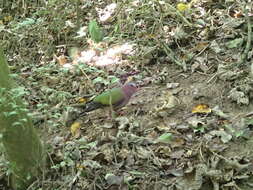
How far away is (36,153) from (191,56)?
67.6 inches

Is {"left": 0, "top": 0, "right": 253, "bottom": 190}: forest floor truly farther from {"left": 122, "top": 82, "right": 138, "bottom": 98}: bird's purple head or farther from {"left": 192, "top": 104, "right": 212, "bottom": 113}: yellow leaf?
{"left": 122, "top": 82, "right": 138, "bottom": 98}: bird's purple head

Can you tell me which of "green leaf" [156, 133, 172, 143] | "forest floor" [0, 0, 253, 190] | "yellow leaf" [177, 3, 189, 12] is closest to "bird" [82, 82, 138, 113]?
"forest floor" [0, 0, 253, 190]

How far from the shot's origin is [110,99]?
3.34 meters

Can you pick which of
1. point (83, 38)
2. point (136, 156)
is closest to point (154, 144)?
point (136, 156)

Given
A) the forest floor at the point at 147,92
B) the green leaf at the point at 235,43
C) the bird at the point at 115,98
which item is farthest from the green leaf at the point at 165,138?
the green leaf at the point at 235,43

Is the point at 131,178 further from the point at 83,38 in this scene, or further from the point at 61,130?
the point at 83,38

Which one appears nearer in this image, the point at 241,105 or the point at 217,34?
the point at 241,105

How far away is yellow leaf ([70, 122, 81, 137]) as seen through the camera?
3469 mm

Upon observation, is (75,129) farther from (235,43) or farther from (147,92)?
(235,43)

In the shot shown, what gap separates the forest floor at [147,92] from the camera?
113 inches

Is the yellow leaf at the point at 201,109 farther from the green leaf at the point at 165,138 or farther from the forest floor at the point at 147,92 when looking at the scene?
the green leaf at the point at 165,138

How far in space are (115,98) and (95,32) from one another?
1.37 meters

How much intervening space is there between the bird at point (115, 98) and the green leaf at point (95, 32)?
1.27 metres

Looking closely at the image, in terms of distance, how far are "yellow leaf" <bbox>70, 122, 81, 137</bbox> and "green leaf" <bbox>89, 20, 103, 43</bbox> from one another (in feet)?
4.22
